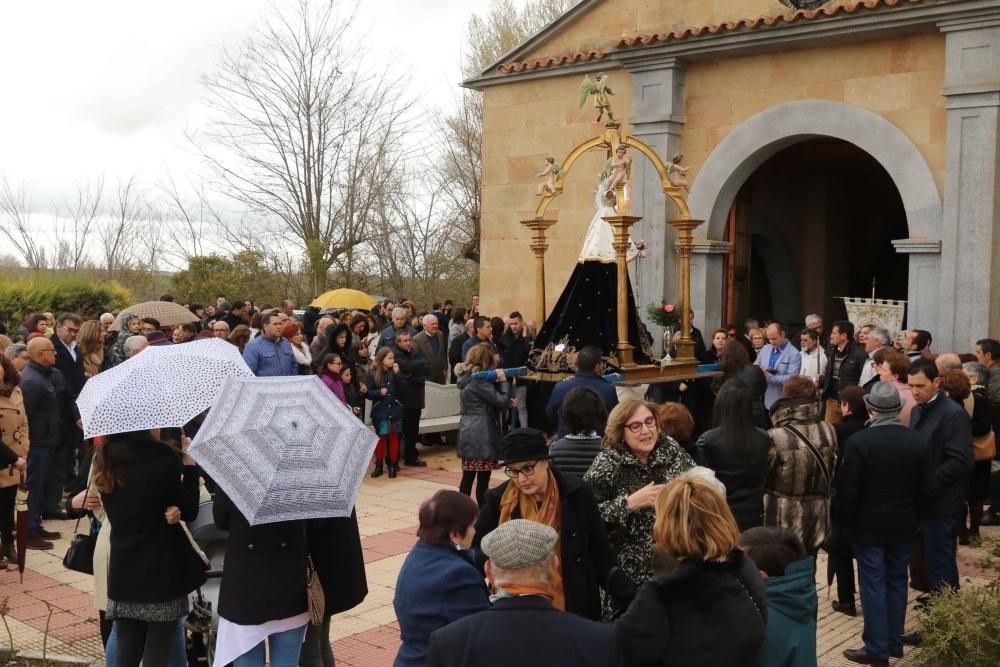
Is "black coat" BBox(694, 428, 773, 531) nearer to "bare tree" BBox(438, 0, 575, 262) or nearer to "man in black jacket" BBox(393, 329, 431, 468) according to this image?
"man in black jacket" BBox(393, 329, 431, 468)

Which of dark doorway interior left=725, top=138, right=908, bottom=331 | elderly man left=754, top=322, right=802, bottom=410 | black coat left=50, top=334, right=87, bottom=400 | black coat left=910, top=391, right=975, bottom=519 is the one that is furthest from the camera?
dark doorway interior left=725, top=138, right=908, bottom=331

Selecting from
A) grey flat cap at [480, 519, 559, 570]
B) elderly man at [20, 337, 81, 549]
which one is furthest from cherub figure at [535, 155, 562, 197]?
grey flat cap at [480, 519, 559, 570]

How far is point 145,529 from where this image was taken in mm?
4590

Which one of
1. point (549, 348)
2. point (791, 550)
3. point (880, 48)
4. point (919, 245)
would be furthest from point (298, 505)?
point (880, 48)

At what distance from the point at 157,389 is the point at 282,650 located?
138 centimetres

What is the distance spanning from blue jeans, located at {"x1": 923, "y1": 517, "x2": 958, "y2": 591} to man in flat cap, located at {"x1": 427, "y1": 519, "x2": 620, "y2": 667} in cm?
444

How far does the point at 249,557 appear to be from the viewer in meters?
4.28

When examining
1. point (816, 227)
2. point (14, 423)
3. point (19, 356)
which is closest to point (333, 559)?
point (14, 423)

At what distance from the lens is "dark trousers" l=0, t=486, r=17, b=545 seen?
24.9 ft

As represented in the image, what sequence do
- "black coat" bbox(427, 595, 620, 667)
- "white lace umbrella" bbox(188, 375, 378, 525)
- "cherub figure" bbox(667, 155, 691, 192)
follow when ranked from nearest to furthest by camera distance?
"black coat" bbox(427, 595, 620, 667), "white lace umbrella" bbox(188, 375, 378, 525), "cherub figure" bbox(667, 155, 691, 192)

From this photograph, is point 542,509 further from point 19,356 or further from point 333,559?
point 19,356

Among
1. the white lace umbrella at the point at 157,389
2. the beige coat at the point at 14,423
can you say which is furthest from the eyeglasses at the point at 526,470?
the beige coat at the point at 14,423

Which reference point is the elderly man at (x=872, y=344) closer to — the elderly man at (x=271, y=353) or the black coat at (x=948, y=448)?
the black coat at (x=948, y=448)

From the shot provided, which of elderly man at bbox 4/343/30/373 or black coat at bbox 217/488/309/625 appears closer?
black coat at bbox 217/488/309/625
